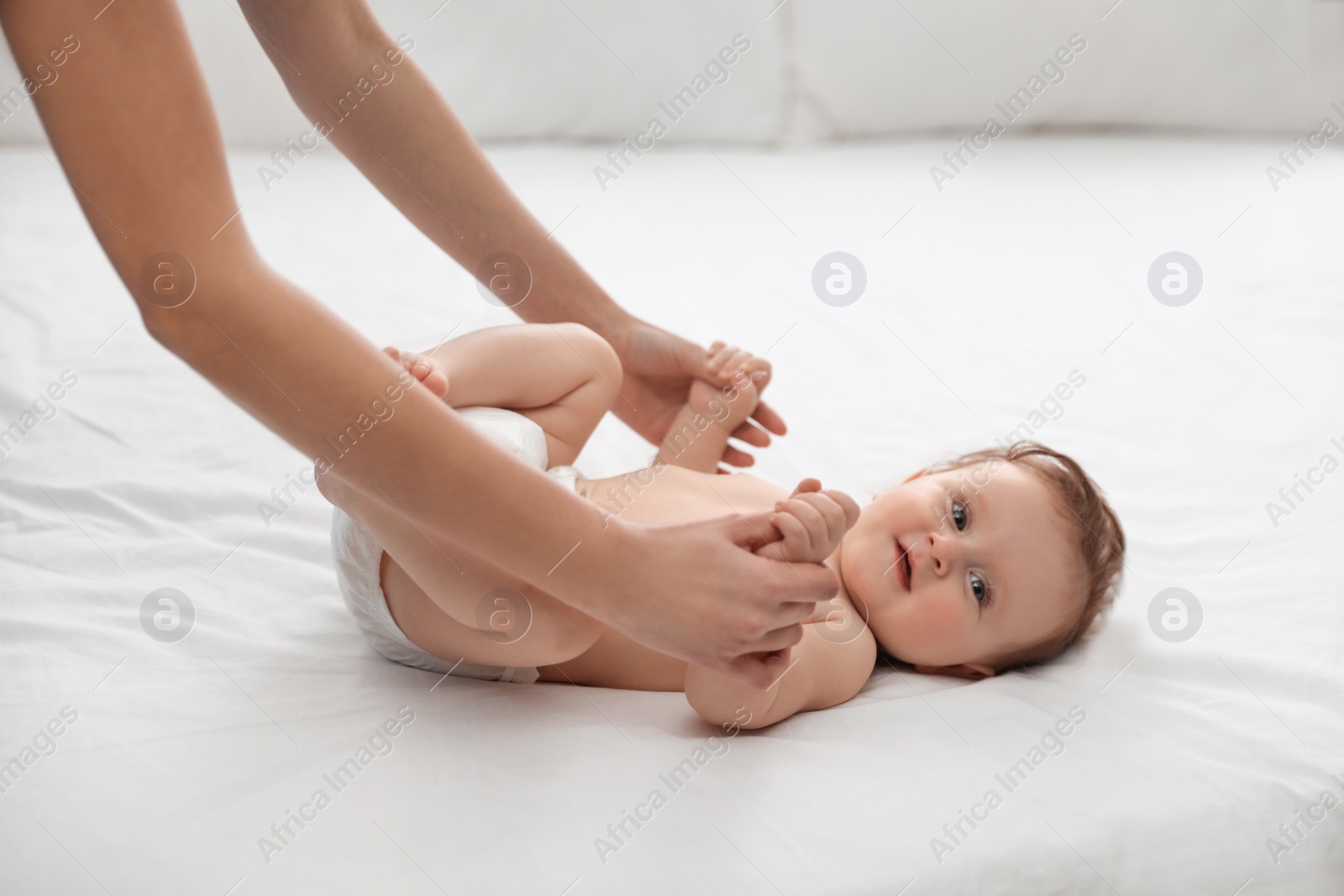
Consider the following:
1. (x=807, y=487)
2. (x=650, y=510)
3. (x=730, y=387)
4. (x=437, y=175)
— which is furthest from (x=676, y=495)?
(x=437, y=175)

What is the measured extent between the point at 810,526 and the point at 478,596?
269 millimetres

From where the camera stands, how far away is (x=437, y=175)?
1051 mm

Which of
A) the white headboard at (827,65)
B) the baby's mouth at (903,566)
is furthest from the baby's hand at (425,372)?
the white headboard at (827,65)

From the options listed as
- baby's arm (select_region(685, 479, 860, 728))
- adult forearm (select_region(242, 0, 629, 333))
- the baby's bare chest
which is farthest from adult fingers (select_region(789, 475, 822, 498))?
adult forearm (select_region(242, 0, 629, 333))

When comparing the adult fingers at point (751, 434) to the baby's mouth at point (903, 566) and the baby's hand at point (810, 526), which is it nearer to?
the baby's mouth at point (903, 566)

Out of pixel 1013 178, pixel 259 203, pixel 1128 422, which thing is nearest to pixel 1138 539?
pixel 1128 422

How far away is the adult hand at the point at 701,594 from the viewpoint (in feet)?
2.43

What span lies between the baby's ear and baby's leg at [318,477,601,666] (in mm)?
389

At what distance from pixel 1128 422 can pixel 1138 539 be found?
0.26m

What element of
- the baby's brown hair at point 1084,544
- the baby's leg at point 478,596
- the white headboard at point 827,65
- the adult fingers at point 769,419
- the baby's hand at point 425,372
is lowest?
the baby's leg at point 478,596

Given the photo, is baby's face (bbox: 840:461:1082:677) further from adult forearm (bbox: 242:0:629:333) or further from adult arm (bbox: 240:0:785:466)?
adult forearm (bbox: 242:0:629:333)

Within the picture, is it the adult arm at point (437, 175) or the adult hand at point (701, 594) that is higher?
the adult arm at point (437, 175)

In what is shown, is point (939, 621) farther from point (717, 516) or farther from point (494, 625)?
point (494, 625)

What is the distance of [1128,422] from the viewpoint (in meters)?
1.36
